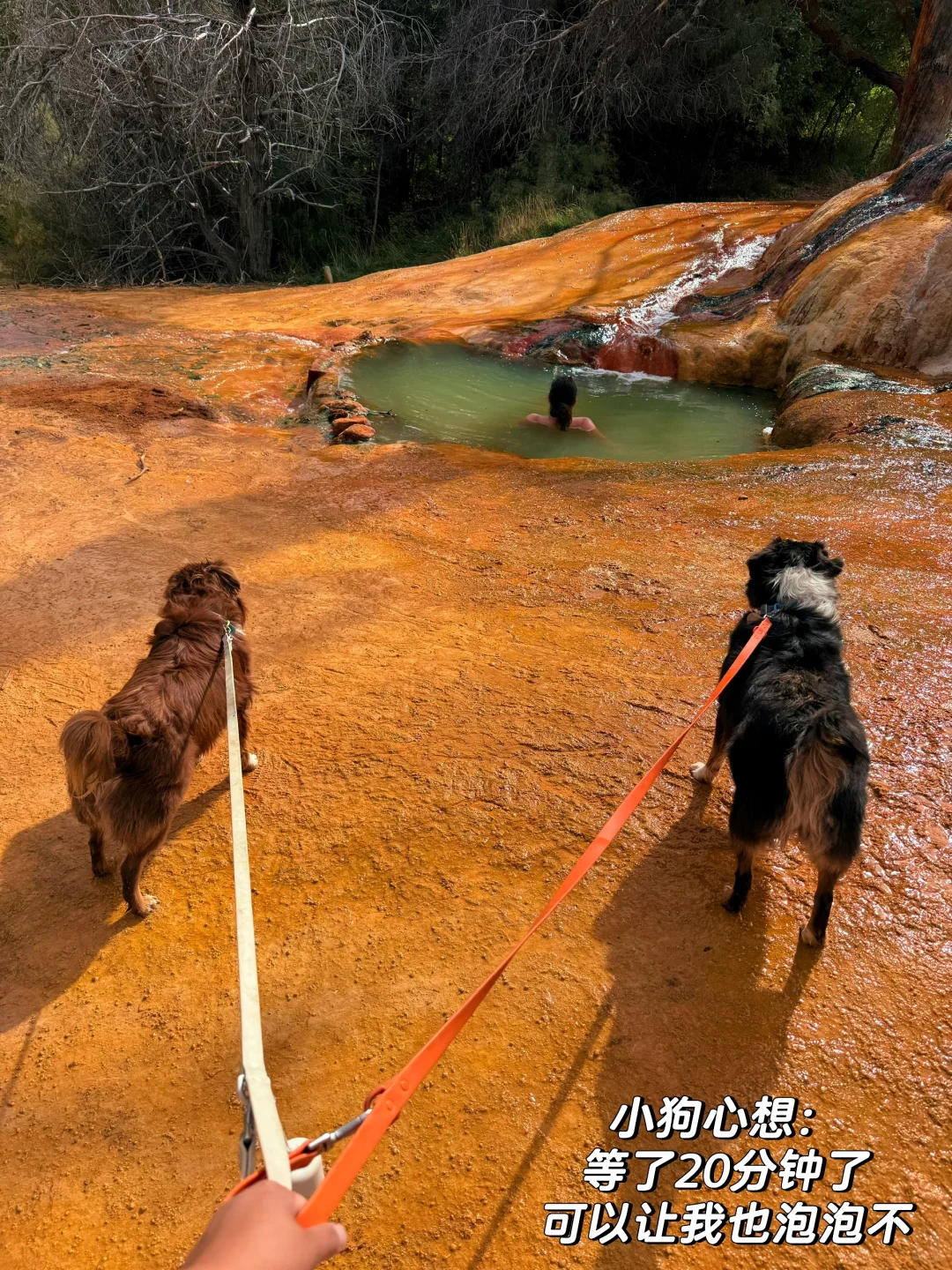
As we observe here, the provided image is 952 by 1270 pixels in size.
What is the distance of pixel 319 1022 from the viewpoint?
2.54 meters

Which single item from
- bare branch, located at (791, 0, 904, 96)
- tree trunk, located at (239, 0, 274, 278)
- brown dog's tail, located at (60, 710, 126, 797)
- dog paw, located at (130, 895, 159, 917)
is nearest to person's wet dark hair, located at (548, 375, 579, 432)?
brown dog's tail, located at (60, 710, 126, 797)

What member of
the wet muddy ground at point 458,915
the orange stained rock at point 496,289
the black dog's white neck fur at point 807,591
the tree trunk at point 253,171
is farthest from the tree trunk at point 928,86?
the black dog's white neck fur at point 807,591

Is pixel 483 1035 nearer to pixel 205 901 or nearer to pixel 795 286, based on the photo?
pixel 205 901

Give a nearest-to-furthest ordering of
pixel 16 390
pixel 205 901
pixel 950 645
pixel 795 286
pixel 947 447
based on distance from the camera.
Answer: pixel 205 901, pixel 950 645, pixel 947 447, pixel 16 390, pixel 795 286

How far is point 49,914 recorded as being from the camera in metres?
Answer: 2.92

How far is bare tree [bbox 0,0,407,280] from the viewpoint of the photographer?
51.2ft

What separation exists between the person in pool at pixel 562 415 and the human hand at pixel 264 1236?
871cm

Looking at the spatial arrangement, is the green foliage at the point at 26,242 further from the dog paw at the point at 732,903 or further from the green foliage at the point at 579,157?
the dog paw at the point at 732,903

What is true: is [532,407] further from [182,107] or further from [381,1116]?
[182,107]

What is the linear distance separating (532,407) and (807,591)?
768 centimetres

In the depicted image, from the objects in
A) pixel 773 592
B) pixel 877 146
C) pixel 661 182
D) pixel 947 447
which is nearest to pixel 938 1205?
pixel 773 592

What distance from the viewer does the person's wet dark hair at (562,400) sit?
8.84 metres

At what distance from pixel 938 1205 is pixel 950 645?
3.14 meters

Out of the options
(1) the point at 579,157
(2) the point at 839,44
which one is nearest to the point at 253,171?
(1) the point at 579,157
